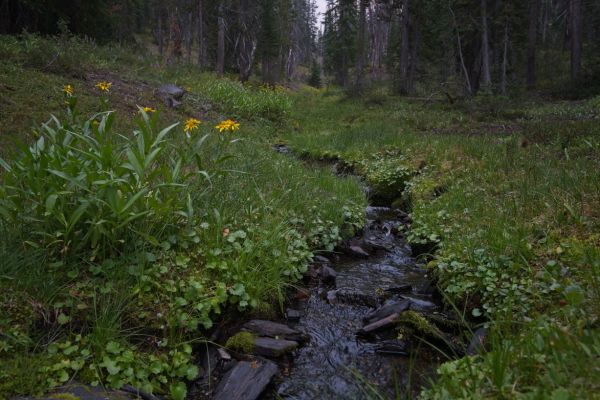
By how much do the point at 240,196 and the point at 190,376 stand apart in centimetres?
201

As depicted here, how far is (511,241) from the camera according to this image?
3244 millimetres

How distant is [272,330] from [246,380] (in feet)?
1.77

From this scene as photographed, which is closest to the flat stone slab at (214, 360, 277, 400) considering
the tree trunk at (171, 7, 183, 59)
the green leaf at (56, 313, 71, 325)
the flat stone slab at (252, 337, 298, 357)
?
the flat stone slab at (252, 337, 298, 357)

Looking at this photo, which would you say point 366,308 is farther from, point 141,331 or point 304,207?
point 141,331

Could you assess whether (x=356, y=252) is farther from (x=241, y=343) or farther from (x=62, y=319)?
(x=62, y=319)

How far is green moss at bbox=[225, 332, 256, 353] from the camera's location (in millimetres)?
2713

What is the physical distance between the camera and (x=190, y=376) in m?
2.42

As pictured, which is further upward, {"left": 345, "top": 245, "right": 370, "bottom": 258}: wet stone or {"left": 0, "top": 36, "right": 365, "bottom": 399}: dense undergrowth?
{"left": 0, "top": 36, "right": 365, "bottom": 399}: dense undergrowth

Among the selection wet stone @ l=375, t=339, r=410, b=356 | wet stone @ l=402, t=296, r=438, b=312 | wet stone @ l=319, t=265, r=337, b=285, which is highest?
wet stone @ l=319, t=265, r=337, b=285

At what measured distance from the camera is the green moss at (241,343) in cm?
271

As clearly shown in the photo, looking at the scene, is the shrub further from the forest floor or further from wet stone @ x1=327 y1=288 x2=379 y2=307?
wet stone @ x1=327 y1=288 x2=379 y2=307

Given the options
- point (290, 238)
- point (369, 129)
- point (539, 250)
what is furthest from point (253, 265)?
point (369, 129)

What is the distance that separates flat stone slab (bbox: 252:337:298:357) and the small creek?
112 millimetres

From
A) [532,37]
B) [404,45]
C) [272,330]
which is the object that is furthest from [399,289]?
[532,37]
